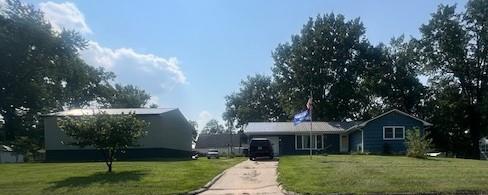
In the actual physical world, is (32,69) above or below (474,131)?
above

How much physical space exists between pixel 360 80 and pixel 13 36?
1536 inches

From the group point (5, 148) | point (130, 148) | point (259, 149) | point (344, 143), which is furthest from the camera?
point (5, 148)

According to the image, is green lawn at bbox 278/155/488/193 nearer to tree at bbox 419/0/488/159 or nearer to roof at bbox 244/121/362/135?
roof at bbox 244/121/362/135

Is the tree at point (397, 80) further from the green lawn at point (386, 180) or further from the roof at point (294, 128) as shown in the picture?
the green lawn at point (386, 180)

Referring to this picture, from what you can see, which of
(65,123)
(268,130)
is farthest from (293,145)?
(65,123)

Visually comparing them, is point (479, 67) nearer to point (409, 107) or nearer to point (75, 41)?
point (409, 107)

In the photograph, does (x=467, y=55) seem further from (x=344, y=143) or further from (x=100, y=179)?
(x=100, y=179)

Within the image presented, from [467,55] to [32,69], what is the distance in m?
43.3

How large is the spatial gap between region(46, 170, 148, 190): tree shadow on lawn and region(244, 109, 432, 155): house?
27.0m

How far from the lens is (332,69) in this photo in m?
73.6

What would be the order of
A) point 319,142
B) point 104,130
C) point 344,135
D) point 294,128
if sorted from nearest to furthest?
point 104,130 < point 319,142 < point 294,128 < point 344,135

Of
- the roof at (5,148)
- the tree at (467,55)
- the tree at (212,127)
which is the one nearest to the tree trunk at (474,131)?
the tree at (467,55)

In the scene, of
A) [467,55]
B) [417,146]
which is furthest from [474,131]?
[417,146]

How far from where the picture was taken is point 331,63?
73625 millimetres
